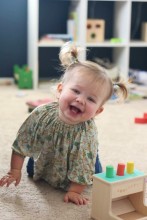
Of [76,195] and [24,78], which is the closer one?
[76,195]

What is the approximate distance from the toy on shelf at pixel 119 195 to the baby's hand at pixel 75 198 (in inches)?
3.3

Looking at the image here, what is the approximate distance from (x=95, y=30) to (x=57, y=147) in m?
1.99

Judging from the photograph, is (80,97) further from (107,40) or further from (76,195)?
(107,40)

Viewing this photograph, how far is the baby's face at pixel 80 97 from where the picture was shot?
118cm

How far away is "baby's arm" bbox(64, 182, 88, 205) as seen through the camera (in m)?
1.19

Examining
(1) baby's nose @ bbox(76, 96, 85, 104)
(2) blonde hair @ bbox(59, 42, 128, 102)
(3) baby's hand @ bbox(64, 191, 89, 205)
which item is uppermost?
(2) blonde hair @ bbox(59, 42, 128, 102)

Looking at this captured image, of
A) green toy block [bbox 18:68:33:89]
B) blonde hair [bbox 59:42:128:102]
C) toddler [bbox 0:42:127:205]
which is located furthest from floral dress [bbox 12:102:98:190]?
green toy block [bbox 18:68:33:89]

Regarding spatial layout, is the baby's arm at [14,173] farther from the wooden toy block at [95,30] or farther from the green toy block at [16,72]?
the wooden toy block at [95,30]

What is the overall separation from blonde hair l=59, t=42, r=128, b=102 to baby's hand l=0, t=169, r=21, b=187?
295 millimetres

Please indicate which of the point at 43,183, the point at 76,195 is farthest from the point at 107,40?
the point at 76,195

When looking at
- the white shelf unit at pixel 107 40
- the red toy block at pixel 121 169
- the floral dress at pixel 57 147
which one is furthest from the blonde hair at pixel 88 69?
the white shelf unit at pixel 107 40

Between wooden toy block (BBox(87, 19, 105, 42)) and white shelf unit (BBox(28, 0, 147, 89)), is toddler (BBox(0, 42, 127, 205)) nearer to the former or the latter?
white shelf unit (BBox(28, 0, 147, 89))

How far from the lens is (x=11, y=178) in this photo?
1267 millimetres

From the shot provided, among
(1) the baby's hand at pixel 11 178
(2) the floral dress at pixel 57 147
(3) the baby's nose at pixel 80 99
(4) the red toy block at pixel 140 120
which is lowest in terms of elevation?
(4) the red toy block at pixel 140 120
